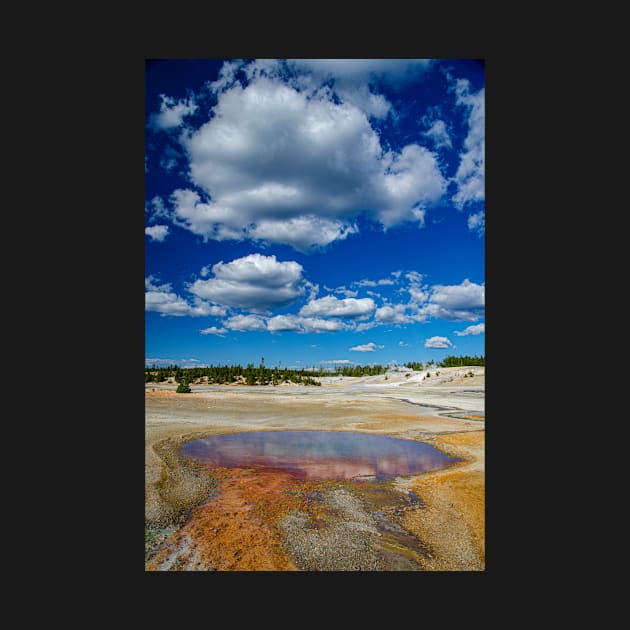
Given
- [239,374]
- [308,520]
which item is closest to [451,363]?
[239,374]

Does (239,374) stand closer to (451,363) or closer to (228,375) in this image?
(228,375)

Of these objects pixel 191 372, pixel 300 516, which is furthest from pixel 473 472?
pixel 191 372

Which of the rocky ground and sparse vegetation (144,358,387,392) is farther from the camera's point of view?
sparse vegetation (144,358,387,392)

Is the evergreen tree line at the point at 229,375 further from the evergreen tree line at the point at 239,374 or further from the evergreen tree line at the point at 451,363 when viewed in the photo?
the evergreen tree line at the point at 451,363

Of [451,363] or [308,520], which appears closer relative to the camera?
[308,520]

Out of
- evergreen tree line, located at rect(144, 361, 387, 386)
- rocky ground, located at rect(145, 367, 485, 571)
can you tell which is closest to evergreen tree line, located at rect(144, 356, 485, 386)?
evergreen tree line, located at rect(144, 361, 387, 386)

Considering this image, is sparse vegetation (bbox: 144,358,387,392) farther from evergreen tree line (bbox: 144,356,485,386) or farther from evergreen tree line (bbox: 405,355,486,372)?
evergreen tree line (bbox: 405,355,486,372)

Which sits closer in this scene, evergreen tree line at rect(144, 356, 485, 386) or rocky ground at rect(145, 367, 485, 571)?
rocky ground at rect(145, 367, 485, 571)

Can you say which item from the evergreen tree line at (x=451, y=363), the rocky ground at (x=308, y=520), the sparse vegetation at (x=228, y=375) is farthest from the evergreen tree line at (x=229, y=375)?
the rocky ground at (x=308, y=520)

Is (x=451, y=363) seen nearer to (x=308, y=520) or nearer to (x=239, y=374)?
(x=239, y=374)

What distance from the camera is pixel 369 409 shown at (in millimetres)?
20031

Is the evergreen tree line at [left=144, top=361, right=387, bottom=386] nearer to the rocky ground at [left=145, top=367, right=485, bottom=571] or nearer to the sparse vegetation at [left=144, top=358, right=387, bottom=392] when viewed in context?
the sparse vegetation at [left=144, top=358, right=387, bottom=392]

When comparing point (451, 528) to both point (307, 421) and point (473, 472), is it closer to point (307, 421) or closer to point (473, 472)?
point (473, 472)

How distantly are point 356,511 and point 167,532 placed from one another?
295 centimetres
